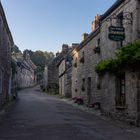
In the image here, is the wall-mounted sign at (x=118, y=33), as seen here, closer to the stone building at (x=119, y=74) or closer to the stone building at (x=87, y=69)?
the stone building at (x=119, y=74)

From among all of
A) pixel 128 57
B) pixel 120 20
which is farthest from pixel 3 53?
pixel 128 57

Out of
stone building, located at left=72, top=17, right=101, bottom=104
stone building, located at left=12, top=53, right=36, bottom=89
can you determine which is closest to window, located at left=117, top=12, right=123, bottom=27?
stone building, located at left=72, top=17, right=101, bottom=104

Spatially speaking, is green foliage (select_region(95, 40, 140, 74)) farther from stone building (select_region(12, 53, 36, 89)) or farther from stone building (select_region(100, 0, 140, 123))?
stone building (select_region(12, 53, 36, 89))

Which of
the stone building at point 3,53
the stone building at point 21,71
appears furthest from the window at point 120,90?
the stone building at point 21,71

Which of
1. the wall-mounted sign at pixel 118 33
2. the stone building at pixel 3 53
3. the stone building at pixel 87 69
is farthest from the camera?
the stone building at pixel 87 69

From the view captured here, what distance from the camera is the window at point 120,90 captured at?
54.7 feet

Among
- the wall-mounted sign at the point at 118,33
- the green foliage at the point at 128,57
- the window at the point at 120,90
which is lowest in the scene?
the window at the point at 120,90

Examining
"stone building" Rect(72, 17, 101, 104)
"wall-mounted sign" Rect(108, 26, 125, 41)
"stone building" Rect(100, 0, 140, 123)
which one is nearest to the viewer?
"stone building" Rect(100, 0, 140, 123)

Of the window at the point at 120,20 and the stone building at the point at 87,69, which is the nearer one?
the window at the point at 120,20

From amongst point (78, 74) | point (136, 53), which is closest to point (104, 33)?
point (136, 53)

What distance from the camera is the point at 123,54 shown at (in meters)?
14.9

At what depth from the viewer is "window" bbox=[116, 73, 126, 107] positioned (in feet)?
54.7

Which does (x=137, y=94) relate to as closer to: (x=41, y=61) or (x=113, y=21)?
(x=113, y=21)

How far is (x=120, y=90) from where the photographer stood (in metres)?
17.1
